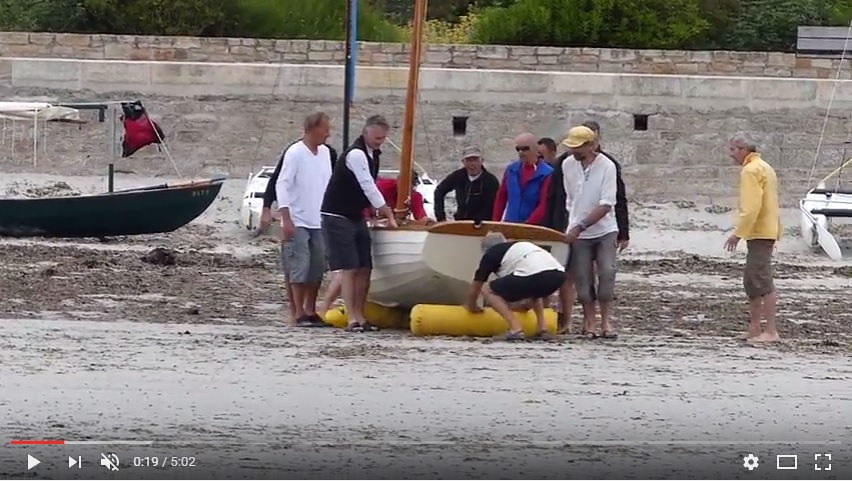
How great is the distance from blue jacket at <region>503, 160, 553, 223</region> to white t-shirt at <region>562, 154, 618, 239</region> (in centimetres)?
93

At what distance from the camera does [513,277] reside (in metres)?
12.2

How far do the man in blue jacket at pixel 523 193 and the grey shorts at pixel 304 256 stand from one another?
1.57 meters

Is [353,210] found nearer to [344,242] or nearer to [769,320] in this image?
[344,242]

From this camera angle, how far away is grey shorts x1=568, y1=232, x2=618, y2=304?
12.5 m

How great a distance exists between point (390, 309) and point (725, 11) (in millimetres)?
21290

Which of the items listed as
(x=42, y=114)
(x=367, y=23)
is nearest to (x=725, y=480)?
(x=42, y=114)

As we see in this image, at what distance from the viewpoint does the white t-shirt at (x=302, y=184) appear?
12836mm

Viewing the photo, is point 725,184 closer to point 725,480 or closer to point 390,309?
point 390,309

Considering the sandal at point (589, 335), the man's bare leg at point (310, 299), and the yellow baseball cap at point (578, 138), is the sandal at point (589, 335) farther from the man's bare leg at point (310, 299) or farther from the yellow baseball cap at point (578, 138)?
the man's bare leg at point (310, 299)

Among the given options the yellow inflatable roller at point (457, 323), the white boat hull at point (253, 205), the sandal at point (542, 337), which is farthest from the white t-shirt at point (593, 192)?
the white boat hull at point (253, 205)

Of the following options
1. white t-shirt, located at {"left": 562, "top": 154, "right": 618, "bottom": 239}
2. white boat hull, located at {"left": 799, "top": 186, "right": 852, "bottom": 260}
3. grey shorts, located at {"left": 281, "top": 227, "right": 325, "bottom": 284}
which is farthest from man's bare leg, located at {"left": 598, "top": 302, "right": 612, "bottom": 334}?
white boat hull, located at {"left": 799, "top": 186, "right": 852, "bottom": 260}

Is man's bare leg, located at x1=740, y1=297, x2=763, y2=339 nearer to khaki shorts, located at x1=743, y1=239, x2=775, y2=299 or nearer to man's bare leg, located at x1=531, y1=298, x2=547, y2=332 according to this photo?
khaki shorts, located at x1=743, y1=239, x2=775, y2=299

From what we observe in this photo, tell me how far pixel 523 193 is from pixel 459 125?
428 inches
